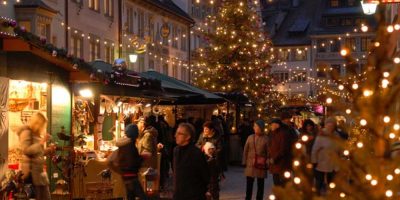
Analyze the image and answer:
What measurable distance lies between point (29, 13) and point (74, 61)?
11.7 m

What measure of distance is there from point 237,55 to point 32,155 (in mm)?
29916

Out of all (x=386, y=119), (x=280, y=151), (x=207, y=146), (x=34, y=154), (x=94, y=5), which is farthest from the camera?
(x=94, y=5)

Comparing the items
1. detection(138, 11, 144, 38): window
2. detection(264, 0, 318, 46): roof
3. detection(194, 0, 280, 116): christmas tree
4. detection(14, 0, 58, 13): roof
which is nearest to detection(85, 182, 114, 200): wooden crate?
detection(14, 0, 58, 13): roof

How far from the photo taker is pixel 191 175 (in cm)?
1025

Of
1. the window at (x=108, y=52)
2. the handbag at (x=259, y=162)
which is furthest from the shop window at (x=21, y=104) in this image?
the window at (x=108, y=52)

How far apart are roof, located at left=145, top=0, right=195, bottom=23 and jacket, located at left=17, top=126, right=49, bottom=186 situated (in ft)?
109

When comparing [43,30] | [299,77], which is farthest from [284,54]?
[43,30]

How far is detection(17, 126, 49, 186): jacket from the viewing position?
12633 millimetres

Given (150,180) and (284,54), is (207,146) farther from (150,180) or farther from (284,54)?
(284,54)

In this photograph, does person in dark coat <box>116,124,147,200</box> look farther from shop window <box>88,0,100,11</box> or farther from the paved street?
shop window <box>88,0,100,11</box>

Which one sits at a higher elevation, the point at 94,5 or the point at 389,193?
the point at 94,5

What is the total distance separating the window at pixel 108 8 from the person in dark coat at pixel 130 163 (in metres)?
24.9

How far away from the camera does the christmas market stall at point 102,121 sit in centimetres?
1670

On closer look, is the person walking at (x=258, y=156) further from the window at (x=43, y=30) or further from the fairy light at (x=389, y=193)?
the window at (x=43, y=30)
